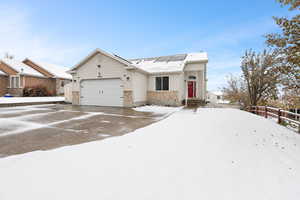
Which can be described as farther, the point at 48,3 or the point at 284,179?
the point at 48,3

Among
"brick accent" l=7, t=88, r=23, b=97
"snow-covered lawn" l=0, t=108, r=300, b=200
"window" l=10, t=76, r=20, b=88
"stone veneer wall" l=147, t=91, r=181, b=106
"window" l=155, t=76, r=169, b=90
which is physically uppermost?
"window" l=10, t=76, r=20, b=88

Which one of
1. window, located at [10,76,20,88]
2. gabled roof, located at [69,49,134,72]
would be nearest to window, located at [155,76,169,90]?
gabled roof, located at [69,49,134,72]

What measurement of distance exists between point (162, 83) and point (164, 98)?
1446mm

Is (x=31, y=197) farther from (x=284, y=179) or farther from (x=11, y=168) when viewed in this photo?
(x=284, y=179)

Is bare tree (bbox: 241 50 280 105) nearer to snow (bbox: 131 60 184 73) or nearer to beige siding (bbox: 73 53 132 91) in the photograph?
snow (bbox: 131 60 184 73)

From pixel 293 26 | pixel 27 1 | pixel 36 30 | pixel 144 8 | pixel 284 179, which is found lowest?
pixel 284 179

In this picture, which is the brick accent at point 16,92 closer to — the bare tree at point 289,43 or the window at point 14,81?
the window at point 14,81

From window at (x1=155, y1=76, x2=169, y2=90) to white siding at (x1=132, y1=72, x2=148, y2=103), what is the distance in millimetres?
1087

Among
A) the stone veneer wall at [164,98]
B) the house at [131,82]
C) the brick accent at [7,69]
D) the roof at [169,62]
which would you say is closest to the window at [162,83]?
the house at [131,82]

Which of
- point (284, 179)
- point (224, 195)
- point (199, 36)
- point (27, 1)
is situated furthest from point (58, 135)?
point (199, 36)

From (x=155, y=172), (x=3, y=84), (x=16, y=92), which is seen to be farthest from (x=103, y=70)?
(x=3, y=84)

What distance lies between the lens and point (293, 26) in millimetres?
3465

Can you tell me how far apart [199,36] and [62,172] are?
23.1m

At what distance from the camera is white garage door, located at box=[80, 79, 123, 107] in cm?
1109
